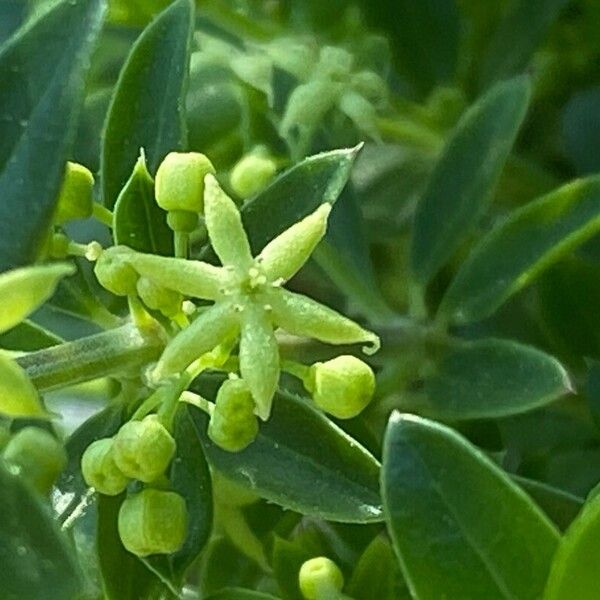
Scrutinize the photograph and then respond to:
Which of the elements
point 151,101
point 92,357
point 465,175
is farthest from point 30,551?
point 465,175

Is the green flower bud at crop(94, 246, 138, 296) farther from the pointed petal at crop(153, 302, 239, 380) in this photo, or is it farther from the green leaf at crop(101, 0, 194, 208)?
the green leaf at crop(101, 0, 194, 208)

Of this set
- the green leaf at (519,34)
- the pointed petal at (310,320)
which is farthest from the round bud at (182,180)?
the green leaf at (519,34)

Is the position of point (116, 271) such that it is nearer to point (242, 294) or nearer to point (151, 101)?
point (242, 294)

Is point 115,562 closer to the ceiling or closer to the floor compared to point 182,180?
closer to the floor

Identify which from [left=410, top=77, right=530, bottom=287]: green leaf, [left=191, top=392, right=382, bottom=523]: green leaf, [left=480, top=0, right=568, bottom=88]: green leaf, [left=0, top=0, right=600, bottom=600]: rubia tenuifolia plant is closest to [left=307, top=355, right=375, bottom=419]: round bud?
[left=0, top=0, right=600, bottom=600]: rubia tenuifolia plant

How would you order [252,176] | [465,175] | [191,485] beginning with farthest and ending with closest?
[465,175], [252,176], [191,485]

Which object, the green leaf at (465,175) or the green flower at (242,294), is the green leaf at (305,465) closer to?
the green flower at (242,294)

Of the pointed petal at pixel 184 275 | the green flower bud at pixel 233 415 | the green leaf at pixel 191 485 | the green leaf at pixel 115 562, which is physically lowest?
the green leaf at pixel 115 562
